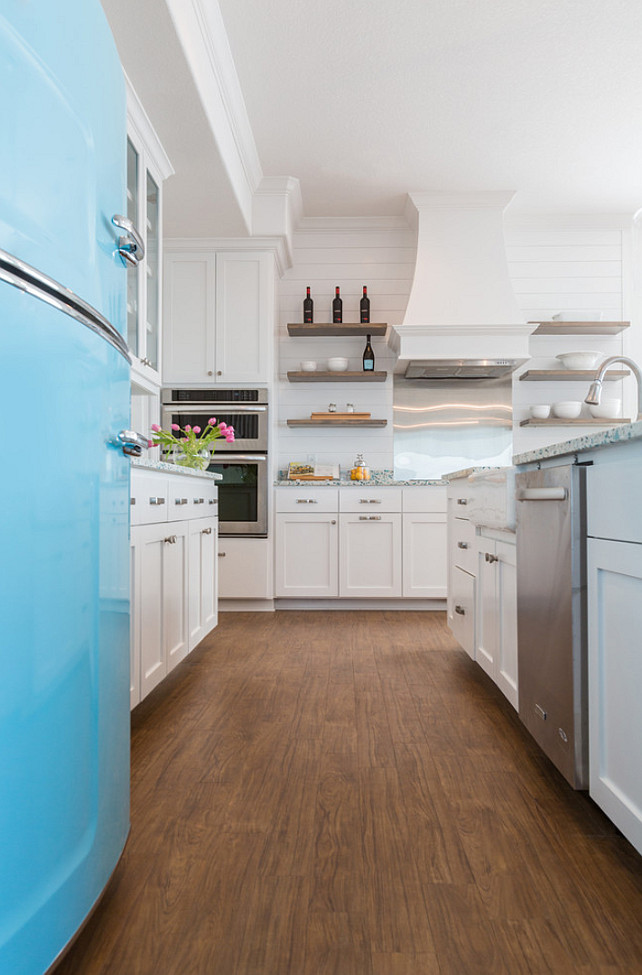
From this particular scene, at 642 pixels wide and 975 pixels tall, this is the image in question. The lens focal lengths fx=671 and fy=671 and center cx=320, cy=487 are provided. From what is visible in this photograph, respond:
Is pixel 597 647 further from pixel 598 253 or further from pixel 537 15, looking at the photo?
pixel 598 253

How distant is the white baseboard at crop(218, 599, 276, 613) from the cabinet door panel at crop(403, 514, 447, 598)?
36.6 inches

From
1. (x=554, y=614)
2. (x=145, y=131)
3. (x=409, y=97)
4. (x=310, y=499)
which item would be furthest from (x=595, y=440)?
(x=310, y=499)

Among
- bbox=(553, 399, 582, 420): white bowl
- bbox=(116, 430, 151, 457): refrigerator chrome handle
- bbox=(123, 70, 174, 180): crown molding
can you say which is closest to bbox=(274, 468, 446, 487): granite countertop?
bbox=(553, 399, 582, 420): white bowl

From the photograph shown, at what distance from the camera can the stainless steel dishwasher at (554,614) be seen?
1.51 m

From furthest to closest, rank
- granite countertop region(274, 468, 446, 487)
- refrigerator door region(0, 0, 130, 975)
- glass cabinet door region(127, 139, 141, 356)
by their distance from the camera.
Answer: granite countertop region(274, 468, 446, 487)
glass cabinet door region(127, 139, 141, 356)
refrigerator door region(0, 0, 130, 975)

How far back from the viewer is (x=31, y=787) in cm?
87

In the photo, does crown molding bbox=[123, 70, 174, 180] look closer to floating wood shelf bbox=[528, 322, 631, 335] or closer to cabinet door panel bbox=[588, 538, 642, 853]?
cabinet door panel bbox=[588, 538, 642, 853]

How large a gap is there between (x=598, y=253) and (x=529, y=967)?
16.7ft

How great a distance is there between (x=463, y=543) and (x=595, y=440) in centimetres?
154

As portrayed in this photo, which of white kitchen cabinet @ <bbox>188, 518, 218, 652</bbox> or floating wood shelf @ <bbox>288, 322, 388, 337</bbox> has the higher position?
floating wood shelf @ <bbox>288, 322, 388, 337</bbox>

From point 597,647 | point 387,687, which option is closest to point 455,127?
point 387,687

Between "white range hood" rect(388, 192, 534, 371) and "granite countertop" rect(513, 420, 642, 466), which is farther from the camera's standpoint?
"white range hood" rect(388, 192, 534, 371)

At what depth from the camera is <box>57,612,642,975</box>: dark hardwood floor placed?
3.54 feet

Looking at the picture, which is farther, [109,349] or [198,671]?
[198,671]
